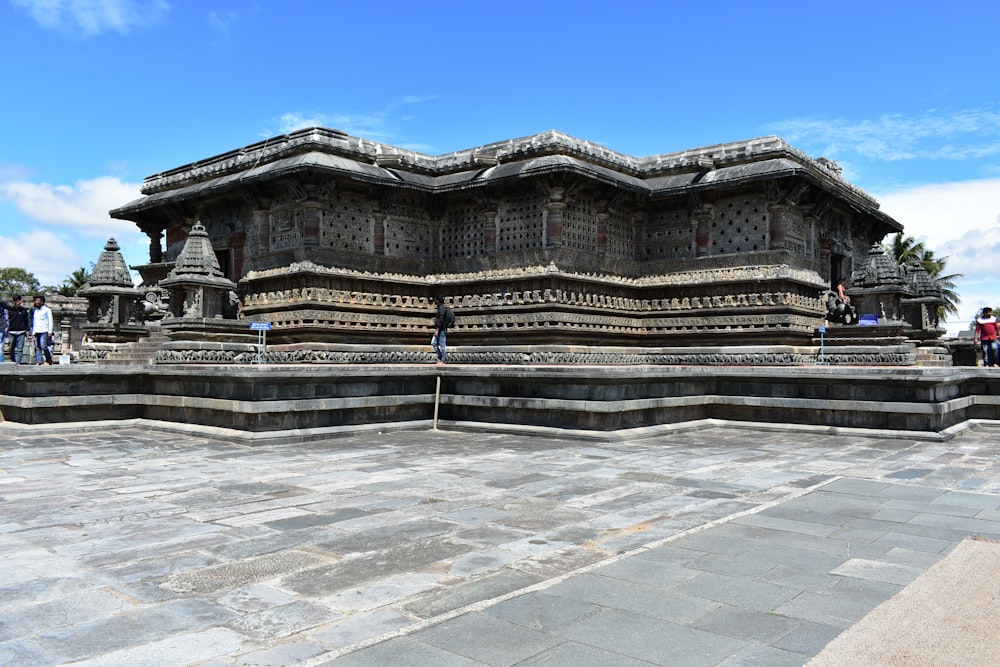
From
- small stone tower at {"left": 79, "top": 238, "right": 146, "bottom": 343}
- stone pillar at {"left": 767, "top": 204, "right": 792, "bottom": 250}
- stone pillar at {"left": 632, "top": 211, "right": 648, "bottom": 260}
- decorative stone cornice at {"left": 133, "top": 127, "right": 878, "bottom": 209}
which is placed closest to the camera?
stone pillar at {"left": 767, "top": 204, "right": 792, "bottom": 250}

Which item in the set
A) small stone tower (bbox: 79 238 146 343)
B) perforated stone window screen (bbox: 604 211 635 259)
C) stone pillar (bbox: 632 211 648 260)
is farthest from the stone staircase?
stone pillar (bbox: 632 211 648 260)

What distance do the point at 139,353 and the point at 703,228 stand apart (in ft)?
41.9

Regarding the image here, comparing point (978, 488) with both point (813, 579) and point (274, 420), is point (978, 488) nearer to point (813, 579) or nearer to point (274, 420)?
point (813, 579)

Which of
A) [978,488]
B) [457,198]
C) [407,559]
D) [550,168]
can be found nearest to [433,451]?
[407,559]

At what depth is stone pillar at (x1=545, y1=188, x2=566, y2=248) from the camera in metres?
17.2

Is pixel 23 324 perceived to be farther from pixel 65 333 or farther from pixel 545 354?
pixel 65 333

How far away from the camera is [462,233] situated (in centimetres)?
1912

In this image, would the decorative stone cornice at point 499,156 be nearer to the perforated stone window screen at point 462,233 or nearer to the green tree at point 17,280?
the perforated stone window screen at point 462,233

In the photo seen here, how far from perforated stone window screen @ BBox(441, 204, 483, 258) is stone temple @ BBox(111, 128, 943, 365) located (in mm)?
38

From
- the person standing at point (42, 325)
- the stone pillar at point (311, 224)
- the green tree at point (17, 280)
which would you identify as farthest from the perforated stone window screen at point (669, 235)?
the green tree at point (17, 280)

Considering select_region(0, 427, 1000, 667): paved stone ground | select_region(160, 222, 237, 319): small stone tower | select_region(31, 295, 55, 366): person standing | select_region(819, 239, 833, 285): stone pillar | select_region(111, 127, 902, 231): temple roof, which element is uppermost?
select_region(111, 127, 902, 231): temple roof

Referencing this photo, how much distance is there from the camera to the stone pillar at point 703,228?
18500 mm

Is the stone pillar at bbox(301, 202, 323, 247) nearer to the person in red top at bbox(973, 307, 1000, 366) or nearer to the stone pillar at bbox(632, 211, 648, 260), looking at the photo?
the stone pillar at bbox(632, 211, 648, 260)

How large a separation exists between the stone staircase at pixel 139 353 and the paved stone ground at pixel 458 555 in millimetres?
7281
